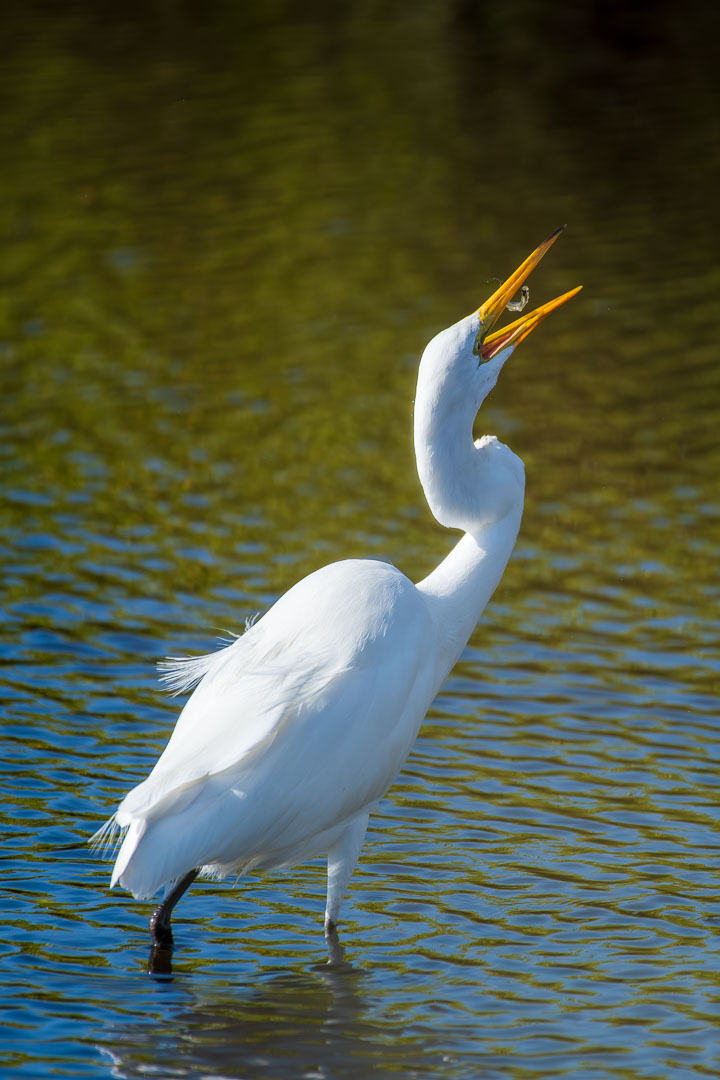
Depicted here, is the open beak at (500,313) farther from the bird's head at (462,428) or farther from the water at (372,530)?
the water at (372,530)

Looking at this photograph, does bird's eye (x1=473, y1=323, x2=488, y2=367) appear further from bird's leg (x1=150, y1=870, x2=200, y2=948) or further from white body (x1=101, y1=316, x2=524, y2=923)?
bird's leg (x1=150, y1=870, x2=200, y2=948)

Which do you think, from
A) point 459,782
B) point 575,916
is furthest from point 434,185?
point 575,916

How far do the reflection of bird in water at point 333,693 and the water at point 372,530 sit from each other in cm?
50

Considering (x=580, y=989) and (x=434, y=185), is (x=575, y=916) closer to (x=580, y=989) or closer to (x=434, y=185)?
(x=580, y=989)

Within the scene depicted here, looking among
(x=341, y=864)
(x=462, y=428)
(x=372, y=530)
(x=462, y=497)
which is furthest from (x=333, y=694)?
(x=372, y=530)

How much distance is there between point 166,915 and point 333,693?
3.00 feet

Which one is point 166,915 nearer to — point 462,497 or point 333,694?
point 333,694

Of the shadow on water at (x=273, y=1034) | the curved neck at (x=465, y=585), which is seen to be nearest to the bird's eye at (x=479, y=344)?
the curved neck at (x=465, y=585)

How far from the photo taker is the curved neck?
19.7 ft

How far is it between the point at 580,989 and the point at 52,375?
821 centimetres

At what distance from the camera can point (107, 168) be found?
18.6 metres

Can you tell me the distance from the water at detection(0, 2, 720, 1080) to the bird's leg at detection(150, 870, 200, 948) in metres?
0.14

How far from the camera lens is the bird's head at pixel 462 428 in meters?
5.80

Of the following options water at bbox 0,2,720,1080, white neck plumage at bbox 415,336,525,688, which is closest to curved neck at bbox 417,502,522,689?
white neck plumage at bbox 415,336,525,688
